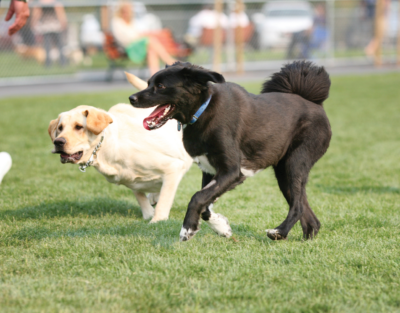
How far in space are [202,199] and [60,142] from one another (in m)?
1.40

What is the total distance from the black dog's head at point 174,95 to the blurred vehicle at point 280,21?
15031 millimetres

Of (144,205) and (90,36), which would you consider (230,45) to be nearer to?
(90,36)

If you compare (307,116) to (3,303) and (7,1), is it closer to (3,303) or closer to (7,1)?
(3,303)

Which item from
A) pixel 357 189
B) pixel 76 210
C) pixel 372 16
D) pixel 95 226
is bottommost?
pixel 357 189

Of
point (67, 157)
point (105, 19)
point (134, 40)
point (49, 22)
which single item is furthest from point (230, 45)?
point (67, 157)

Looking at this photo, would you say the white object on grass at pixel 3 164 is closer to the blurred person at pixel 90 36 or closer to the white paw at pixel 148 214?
the white paw at pixel 148 214

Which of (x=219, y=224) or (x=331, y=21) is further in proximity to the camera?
(x=331, y=21)

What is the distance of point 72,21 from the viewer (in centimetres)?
A: 1831

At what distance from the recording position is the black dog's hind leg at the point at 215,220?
12.4 ft

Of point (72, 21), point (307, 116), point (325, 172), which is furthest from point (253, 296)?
point (72, 21)

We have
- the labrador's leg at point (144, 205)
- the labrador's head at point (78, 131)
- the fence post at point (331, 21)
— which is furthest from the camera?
the fence post at point (331, 21)

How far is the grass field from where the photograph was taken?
114 inches

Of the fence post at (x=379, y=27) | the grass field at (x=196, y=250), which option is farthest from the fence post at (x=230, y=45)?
the grass field at (x=196, y=250)

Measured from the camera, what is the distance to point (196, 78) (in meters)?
3.56
